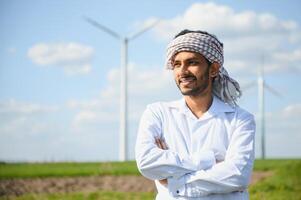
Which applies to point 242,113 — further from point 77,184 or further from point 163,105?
point 77,184

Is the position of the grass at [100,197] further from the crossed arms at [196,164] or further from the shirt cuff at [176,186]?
the shirt cuff at [176,186]

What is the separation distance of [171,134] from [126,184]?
10.5 meters

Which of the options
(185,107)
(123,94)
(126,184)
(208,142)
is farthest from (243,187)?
(123,94)

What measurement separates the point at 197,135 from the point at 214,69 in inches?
16.7

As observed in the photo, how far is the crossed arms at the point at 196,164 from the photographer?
3.57 m

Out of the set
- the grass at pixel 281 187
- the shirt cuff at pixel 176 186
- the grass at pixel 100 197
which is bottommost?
the grass at pixel 100 197

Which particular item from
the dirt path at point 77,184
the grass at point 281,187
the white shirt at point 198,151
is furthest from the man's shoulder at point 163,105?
the dirt path at point 77,184

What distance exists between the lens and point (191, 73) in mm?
3633

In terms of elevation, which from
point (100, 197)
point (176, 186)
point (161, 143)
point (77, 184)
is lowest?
point (77, 184)

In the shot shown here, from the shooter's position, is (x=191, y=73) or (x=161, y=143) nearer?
(x=191, y=73)

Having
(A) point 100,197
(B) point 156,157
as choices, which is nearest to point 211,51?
(B) point 156,157

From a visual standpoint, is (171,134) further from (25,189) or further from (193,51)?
(25,189)

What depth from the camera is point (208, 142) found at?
3.63 metres

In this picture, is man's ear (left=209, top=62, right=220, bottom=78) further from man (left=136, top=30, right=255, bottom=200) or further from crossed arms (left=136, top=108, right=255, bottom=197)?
crossed arms (left=136, top=108, right=255, bottom=197)
